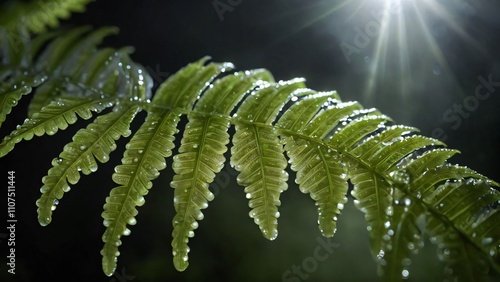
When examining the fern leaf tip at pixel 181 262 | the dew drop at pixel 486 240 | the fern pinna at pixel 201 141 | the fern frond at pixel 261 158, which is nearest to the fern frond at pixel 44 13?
the fern pinna at pixel 201 141

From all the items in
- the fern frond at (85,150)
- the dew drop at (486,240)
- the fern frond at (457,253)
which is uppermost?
the dew drop at (486,240)

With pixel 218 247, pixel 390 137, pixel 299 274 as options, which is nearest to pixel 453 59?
pixel 299 274

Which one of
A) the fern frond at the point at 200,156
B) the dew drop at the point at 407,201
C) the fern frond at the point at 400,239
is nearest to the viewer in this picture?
the fern frond at the point at 400,239

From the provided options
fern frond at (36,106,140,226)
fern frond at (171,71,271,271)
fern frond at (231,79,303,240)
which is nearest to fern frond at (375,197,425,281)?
fern frond at (231,79,303,240)

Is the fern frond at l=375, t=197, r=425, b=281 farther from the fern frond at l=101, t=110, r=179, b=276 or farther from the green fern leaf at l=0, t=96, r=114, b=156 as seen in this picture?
the green fern leaf at l=0, t=96, r=114, b=156

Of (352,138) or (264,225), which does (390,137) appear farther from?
(264,225)

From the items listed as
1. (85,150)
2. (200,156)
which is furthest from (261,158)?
(85,150)

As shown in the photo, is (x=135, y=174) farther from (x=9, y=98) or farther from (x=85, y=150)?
(x=9, y=98)

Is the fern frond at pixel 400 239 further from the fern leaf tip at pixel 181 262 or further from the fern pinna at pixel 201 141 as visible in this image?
the fern leaf tip at pixel 181 262
